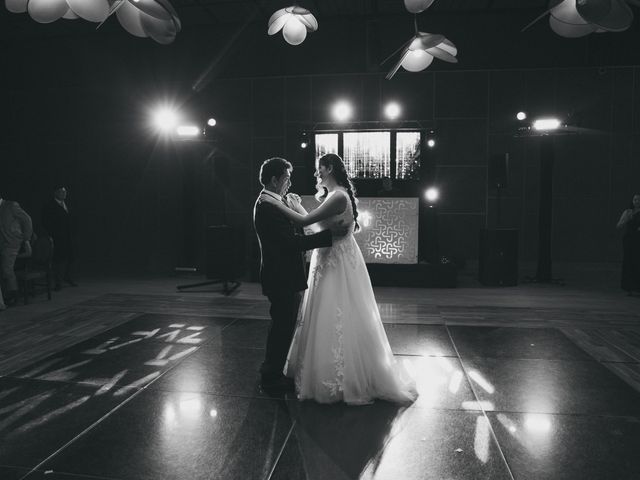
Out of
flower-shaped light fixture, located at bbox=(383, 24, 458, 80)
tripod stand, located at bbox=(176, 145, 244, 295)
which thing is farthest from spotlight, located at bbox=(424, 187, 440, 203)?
flower-shaped light fixture, located at bbox=(383, 24, 458, 80)

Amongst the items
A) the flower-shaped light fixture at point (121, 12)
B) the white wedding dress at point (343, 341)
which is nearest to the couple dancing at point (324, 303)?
the white wedding dress at point (343, 341)

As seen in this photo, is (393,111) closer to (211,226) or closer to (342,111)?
(342,111)

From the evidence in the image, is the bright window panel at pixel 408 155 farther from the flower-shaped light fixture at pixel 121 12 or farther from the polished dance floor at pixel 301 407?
the flower-shaped light fixture at pixel 121 12

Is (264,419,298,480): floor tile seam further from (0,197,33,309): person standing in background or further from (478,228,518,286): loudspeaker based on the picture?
(478,228,518,286): loudspeaker

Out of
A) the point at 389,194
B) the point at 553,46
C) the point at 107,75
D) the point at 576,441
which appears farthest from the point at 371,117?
the point at 576,441

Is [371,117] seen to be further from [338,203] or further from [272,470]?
[272,470]

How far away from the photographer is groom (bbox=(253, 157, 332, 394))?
9.41 feet

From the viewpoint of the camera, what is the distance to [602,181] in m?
8.24

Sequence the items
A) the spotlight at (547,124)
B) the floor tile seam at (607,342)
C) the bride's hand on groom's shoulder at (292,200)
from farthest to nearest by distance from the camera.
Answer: the spotlight at (547,124)
the floor tile seam at (607,342)
the bride's hand on groom's shoulder at (292,200)

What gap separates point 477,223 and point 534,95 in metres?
2.49

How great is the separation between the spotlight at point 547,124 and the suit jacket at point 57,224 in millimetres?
7557

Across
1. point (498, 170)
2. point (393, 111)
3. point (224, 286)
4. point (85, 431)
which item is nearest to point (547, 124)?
point (498, 170)

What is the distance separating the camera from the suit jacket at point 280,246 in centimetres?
286

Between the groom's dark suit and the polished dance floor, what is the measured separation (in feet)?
1.04
